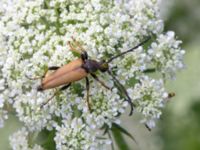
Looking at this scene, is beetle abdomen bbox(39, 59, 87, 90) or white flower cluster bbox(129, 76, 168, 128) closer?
beetle abdomen bbox(39, 59, 87, 90)

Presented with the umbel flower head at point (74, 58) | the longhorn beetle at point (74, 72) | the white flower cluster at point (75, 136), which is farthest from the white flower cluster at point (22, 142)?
the longhorn beetle at point (74, 72)

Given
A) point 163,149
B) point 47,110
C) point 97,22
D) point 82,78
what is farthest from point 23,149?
point 163,149

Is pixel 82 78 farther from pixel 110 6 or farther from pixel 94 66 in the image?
pixel 110 6

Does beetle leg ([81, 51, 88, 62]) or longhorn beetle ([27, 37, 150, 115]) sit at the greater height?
beetle leg ([81, 51, 88, 62])

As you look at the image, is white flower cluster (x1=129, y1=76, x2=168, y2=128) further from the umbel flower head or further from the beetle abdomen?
the beetle abdomen

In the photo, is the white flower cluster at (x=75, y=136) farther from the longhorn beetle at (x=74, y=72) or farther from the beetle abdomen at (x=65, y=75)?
the beetle abdomen at (x=65, y=75)

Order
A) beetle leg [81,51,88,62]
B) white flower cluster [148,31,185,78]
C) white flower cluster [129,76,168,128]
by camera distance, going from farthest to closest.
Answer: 1. white flower cluster [148,31,185,78]
2. white flower cluster [129,76,168,128]
3. beetle leg [81,51,88,62]

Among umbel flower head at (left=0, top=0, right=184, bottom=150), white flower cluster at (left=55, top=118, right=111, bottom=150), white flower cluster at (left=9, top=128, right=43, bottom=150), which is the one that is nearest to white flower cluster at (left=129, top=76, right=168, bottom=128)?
umbel flower head at (left=0, top=0, right=184, bottom=150)

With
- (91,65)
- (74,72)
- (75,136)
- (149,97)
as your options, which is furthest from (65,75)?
(149,97)
